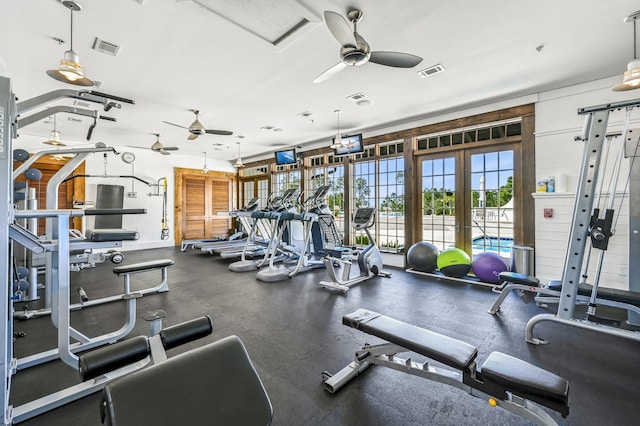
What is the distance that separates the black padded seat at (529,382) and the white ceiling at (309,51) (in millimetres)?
2782

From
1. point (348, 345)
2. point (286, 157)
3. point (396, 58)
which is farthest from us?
point (286, 157)

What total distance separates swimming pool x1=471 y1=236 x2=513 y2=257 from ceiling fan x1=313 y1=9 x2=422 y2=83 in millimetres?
3648

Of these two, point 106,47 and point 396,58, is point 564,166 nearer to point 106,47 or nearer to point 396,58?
point 396,58

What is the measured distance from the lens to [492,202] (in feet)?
16.3

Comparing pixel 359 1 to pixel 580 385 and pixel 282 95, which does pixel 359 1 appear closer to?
pixel 282 95

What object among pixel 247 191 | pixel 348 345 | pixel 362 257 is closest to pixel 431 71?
pixel 362 257

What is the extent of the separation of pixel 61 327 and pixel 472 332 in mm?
3518

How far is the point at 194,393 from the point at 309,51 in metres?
3.33

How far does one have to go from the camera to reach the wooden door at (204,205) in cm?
952

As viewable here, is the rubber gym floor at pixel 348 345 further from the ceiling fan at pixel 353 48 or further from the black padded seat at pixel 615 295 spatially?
the ceiling fan at pixel 353 48

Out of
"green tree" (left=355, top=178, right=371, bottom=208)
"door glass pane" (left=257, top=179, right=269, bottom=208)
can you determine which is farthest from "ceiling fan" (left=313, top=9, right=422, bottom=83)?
"door glass pane" (left=257, top=179, right=269, bottom=208)

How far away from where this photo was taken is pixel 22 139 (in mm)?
6871

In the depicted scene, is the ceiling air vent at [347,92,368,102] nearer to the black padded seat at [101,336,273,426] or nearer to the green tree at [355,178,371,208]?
the green tree at [355,178,371,208]

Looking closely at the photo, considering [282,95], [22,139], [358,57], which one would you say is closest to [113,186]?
[22,139]
